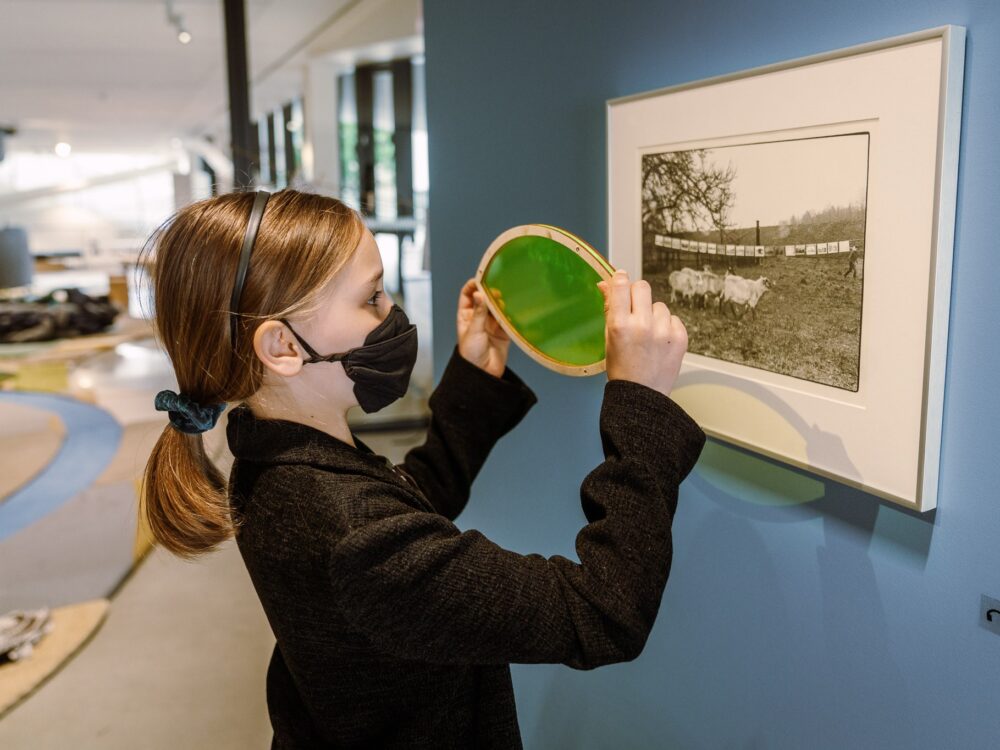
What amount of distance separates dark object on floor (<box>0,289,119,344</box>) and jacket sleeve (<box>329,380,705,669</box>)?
662cm

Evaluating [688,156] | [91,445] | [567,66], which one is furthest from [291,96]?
[688,156]

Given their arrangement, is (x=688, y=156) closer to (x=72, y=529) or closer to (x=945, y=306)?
(x=945, y=306)

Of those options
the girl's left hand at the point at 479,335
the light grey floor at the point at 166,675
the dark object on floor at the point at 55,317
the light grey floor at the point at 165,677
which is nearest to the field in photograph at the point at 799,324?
the girl's left hand at the point at 479,335

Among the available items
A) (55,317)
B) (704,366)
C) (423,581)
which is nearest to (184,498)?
(423,581)

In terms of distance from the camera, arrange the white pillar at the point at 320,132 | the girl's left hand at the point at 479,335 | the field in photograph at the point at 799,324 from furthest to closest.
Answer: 1. the white pillar at the point at 320,132
2. the girl's left hand at the point at 479,335
3. the field in photograph at the point at 799,324

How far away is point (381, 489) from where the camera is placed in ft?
2.99

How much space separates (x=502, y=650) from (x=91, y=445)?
477 cm

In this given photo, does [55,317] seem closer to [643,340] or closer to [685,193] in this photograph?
[685,193]

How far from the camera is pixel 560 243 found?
106 cm

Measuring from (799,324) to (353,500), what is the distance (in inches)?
21.8

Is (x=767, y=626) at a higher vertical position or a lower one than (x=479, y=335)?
lower

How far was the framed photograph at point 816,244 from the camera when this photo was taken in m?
0.81

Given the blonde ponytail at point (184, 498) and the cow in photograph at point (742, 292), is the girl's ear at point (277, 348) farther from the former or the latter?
the cow in photograph at point (742, 292)

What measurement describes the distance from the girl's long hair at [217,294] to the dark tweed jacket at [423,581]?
2.0 inches
